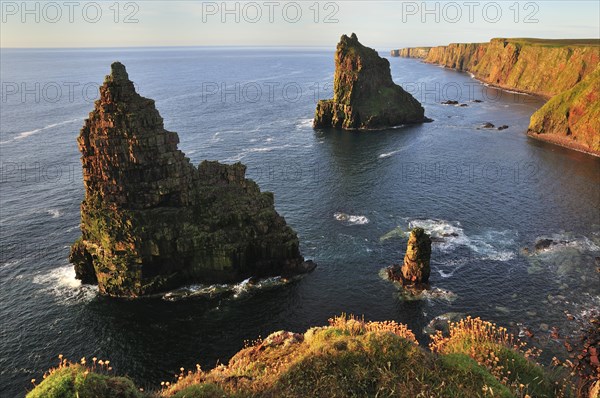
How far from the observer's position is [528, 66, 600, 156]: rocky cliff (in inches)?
5649

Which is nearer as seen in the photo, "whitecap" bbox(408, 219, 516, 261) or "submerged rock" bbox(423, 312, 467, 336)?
"submerged rock" bbox(423, 312, 467, 336)

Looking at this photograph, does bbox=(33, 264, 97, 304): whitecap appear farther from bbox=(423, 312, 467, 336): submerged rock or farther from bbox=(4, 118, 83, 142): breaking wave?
bbox=(4, 118, 83, 142): breaking wave

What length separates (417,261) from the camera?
6856 cm

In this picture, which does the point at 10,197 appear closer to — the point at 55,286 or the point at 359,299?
the point at 55,286

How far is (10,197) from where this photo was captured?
10256 centimetres

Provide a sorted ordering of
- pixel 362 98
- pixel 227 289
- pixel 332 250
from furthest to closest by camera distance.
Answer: pixel 362 98 → pixel 332 250 → pixel 227 289

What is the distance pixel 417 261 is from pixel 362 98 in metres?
131

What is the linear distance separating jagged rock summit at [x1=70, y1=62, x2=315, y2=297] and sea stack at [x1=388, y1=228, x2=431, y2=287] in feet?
55.3

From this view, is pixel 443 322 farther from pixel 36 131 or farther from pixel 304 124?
pixel 36 131

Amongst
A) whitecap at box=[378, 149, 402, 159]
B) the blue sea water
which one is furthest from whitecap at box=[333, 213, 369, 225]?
whitecap at box=[378, 149, 402, 159]

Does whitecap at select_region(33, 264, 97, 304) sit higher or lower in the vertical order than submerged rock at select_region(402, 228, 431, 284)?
lower

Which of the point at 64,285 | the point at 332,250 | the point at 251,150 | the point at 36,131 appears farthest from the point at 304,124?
the point at 64,285

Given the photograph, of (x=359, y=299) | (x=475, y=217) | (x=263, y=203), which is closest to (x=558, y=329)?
(x=359, y=299)

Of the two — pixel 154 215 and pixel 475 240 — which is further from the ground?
pixel 154 215
